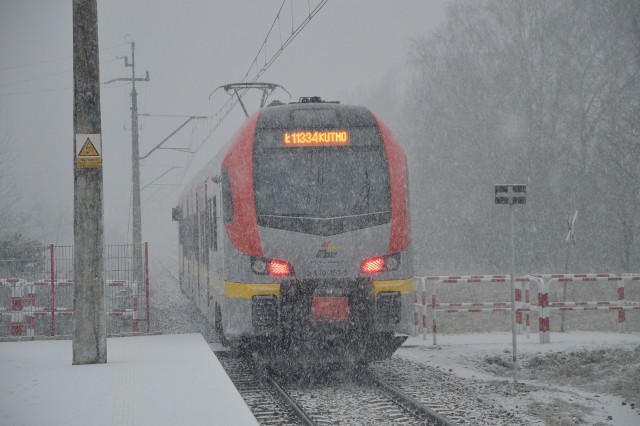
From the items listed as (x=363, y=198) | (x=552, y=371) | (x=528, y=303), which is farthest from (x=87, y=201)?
(x=528, y=303)

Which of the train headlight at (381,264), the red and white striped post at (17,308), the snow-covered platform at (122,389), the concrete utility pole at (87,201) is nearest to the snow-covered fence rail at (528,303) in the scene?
the train headlight at (381,264)

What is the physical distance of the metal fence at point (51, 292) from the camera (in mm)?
15781

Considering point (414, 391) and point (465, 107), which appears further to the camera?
point (465, 107)

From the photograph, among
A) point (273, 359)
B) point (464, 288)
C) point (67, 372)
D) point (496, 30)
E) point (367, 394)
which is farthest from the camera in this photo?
point (496, 30)

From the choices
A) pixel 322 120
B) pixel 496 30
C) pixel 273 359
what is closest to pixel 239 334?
pixel 273 359

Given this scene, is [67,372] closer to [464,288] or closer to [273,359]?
[273,359]

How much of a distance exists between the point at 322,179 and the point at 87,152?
125 inches

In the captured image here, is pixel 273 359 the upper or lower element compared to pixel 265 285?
lower

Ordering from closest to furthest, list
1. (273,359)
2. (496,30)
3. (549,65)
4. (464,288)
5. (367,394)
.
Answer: (367,394) < (273,359) < (464,288) < (549,65) < (496,30)

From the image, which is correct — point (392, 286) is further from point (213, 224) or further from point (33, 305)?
point (33, 305)

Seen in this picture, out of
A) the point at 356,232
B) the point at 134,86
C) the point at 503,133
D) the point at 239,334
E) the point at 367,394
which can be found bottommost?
the point at 367,394

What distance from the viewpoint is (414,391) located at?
1059 centimetres

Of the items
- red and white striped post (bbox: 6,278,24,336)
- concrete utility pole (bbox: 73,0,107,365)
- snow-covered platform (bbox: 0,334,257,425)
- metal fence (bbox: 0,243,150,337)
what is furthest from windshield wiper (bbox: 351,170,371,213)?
red and white striped post (bbox: 6,278,24,336)

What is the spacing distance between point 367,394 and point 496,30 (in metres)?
26.3
